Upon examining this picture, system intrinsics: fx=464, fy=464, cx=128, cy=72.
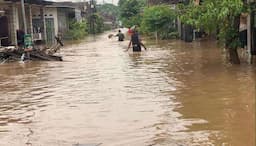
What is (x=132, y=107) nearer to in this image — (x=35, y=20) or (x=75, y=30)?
(x=35, y=20)

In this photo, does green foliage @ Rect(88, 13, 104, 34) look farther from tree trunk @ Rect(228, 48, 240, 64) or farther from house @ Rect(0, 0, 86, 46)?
tree trunk @ Rect(228, 48, 240, 64)

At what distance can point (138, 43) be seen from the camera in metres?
26.0

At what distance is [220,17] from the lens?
13.9m

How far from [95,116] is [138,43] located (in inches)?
678

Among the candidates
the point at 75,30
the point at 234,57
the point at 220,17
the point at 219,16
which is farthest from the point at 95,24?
the point at 219,16

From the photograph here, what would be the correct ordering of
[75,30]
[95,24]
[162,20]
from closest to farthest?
[162,20] → [75,30] → [95,24]

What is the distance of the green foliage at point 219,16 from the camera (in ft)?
45.1

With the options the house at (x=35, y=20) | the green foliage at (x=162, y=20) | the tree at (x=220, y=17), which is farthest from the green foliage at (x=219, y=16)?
the green foliage at (x=162, y=20)

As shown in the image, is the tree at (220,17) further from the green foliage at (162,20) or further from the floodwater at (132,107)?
the green foliage at (162,20)

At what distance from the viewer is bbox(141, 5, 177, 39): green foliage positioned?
123 feet

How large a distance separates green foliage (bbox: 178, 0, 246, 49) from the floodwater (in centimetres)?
115

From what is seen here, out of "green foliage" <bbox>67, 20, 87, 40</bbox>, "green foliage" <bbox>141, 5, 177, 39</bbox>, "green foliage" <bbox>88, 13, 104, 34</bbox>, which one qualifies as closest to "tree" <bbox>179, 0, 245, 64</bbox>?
"green foliage" <bbox>141, 5, 177, 39</bbox>

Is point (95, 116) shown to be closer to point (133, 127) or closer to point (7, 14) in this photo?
point (133, 127)

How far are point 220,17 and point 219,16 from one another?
0.13 meters
